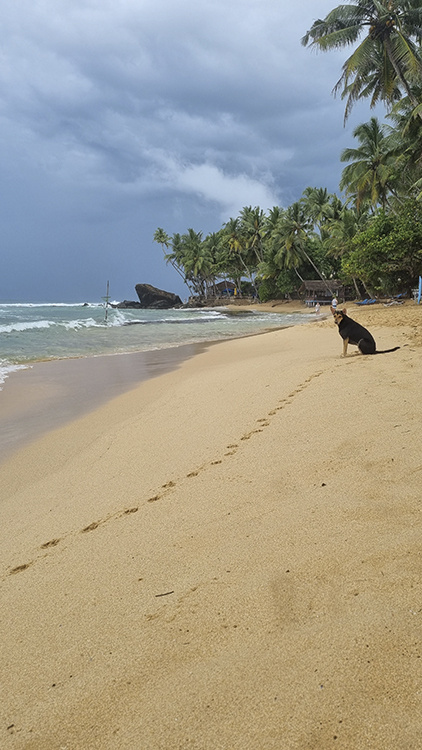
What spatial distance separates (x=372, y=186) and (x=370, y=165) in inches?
67.4

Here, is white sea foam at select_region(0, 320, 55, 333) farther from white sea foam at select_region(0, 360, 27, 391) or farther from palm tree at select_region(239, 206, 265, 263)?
palm tree at select_region(239, 206, 265, 263)

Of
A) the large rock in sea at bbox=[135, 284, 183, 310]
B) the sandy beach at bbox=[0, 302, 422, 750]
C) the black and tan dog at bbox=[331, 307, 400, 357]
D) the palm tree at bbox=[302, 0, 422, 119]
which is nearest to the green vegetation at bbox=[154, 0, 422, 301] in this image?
the palm tree at bbox=[302, 0, 422, 119]

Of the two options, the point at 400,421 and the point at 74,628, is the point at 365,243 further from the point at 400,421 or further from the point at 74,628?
the point at 74,628

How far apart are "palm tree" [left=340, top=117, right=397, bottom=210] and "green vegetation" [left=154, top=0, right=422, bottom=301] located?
0.07 meters

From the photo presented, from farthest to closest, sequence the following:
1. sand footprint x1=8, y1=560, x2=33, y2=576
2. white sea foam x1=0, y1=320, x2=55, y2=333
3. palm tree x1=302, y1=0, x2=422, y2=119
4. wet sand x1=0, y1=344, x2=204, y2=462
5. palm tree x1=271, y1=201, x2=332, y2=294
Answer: palm tree x1=271, y1=201, x2=332, y2=294 → white sea foam x1=0, y1=320, x2=55, y2=333 → palm tree x1=302, y1=0, x2=422, y2=119 → wet sand x1=0, y1=344, x2=204, y2=462 → sand footprint x1=8, y1=560, x2=33, y2=576

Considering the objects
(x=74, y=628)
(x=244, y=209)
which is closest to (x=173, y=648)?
(x=74, y=628)

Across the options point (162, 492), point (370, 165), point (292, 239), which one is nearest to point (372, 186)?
point (370, 165)

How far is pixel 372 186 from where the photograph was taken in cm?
2975

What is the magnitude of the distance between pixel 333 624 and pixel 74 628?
3.85 ft

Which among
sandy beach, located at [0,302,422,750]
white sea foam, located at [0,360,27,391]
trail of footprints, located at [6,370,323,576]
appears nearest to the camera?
sandy beach, located at [0,302,422,750]

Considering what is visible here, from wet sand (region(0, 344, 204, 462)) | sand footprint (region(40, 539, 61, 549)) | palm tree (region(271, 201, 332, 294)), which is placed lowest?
sand footprint (region(40, 539, 61, 549))

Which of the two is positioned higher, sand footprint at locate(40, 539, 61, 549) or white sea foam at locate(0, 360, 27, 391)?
white sea foam at locate(0, 360, 27, 391)

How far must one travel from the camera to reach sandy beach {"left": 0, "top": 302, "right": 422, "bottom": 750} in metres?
1.40

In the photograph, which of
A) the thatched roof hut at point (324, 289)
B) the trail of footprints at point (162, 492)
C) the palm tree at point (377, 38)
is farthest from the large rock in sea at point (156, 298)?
the trail of footprints at point (162, 492)
